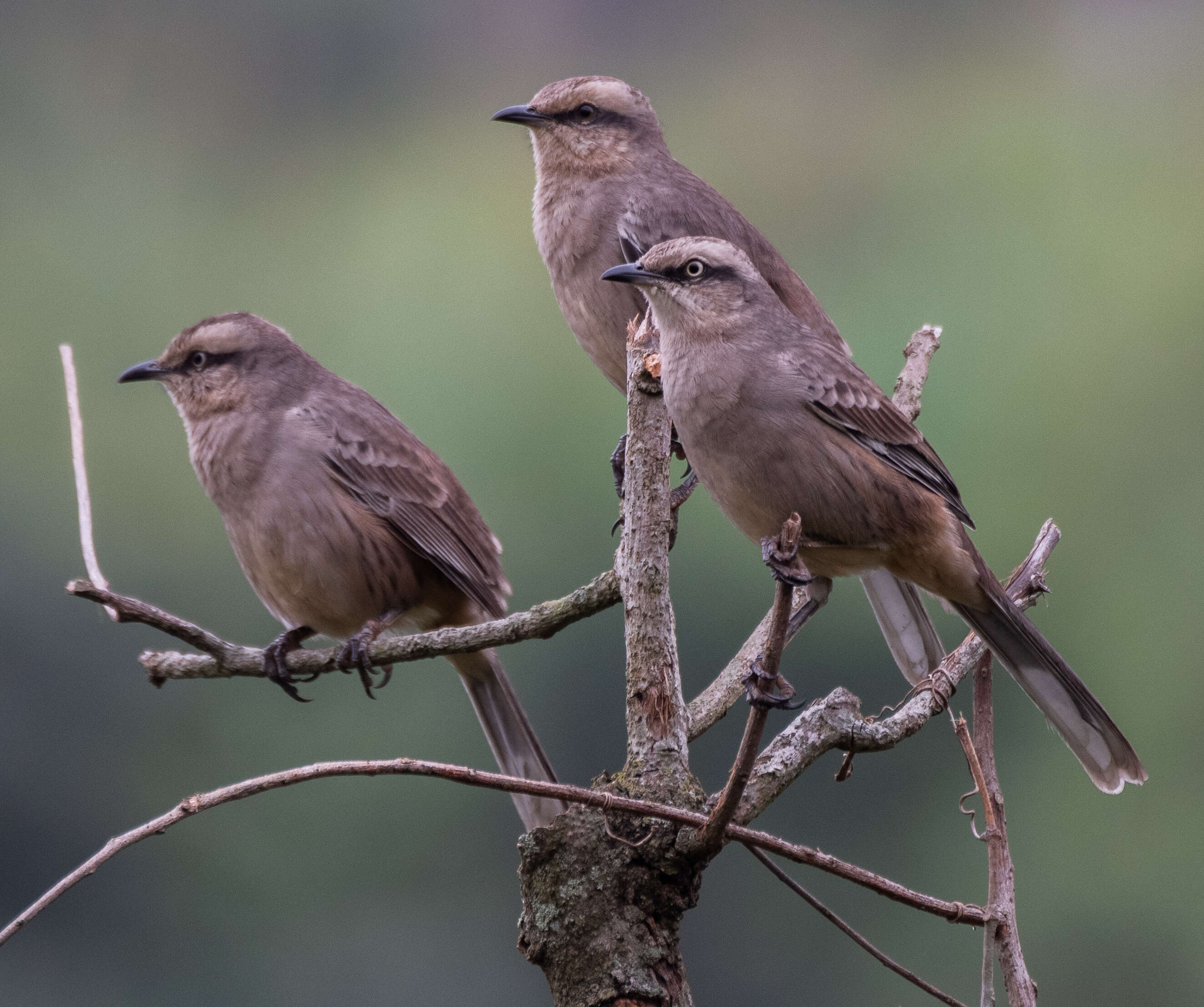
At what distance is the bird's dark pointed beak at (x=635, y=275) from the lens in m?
2.86

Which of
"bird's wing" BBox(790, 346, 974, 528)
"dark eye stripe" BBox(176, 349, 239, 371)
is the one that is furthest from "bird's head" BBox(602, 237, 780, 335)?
"dark eye stripe" BBox(176, 349, 239, 371)

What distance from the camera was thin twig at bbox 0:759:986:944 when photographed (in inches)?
74.5

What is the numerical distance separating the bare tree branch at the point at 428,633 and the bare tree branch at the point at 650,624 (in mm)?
61

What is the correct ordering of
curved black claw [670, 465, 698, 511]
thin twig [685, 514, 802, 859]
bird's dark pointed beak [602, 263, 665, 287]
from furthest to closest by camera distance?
curved black claw [670, 465, 698, 511], bird's dark pointed beak [602, 263, 665, 287], thin twig [685, 514, 802, 859]

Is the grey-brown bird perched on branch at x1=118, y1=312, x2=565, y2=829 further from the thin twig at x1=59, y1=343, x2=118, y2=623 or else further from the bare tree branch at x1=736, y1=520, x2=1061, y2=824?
the bare tree branch at x1=736, y1=520, x2=1061, y2=824

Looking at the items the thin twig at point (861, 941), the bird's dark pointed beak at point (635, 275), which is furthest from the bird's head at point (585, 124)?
the thin twig at point (861, 941)

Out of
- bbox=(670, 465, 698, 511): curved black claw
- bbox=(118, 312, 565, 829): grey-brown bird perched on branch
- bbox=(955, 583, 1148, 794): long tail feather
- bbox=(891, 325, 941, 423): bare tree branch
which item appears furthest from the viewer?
bbox=(891, 325, 941, 423): bare tree branch

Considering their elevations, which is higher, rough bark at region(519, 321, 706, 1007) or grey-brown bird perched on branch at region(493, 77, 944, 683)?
grey-brown bird perched on branch at region(493, 77, 944, 683)

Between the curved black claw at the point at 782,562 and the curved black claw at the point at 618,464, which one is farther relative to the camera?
the curved black claw at the point at 618,464

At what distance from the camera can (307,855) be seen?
6266 mm

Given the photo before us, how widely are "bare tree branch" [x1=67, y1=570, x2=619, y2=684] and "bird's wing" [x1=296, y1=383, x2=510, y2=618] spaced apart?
0.86 meters

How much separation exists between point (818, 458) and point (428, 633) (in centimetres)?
93

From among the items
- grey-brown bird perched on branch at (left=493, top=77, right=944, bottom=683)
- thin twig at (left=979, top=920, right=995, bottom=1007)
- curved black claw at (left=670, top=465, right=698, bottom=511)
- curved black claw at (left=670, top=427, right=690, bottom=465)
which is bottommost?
thin twig at (left=979, top=920, right=995, bottom=1007)

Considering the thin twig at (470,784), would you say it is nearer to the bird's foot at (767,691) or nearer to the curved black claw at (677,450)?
the bird's foot at (767,691)
